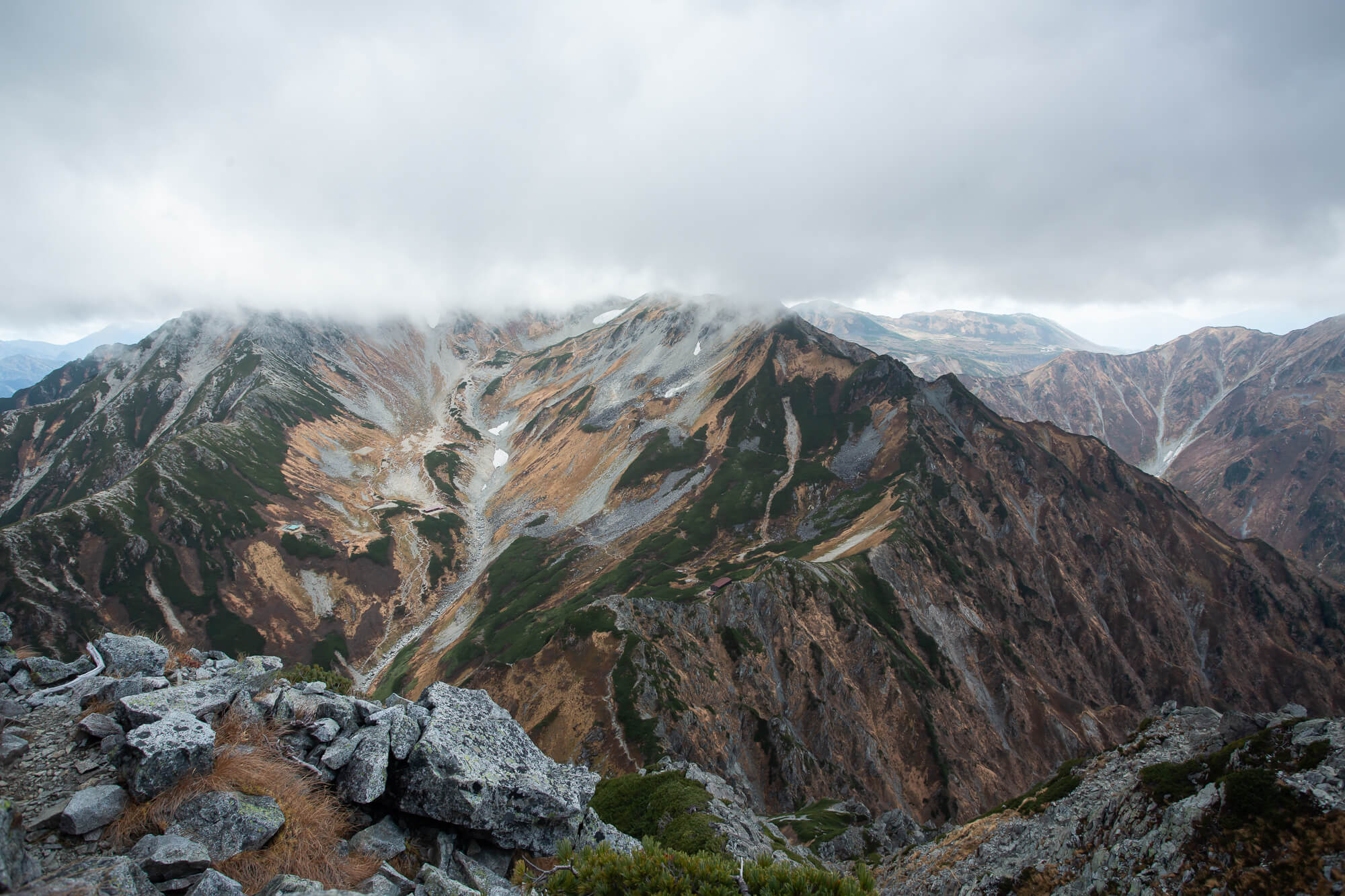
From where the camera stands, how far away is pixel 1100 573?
113812 millimetres

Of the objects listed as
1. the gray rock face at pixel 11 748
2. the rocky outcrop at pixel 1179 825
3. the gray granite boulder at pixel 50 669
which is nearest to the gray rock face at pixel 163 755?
the gray rock face at pixel 11 748

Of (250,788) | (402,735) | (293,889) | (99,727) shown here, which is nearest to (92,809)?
(250,788)

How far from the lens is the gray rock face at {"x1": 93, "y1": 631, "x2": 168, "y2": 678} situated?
15145 millimetres

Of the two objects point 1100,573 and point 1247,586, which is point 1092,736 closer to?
point 1100,573

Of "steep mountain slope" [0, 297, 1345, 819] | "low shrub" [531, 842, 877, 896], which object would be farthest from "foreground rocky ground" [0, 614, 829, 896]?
"steep mountain slope" [0, 297, 1345, 819]

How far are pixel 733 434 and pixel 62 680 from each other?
145 m

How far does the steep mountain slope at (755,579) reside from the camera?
63844 mm

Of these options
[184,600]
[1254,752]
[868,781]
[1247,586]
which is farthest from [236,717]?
[1247,586]

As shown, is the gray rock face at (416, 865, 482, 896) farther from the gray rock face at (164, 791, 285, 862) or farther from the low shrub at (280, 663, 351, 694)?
the low shrub at (280, 663, 351, 694)

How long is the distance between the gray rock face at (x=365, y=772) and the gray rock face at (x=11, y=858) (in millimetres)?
A: 5454

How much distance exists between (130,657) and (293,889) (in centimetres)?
1094

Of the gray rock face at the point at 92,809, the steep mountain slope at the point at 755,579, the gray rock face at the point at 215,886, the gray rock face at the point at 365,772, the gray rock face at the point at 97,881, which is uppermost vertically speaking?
the gray rock face at the point at 92,809

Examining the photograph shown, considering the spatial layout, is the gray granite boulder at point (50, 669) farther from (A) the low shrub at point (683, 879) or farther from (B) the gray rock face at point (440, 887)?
(A) the low shrub at point (683, 879)

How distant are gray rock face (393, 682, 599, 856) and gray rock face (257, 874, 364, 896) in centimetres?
402
